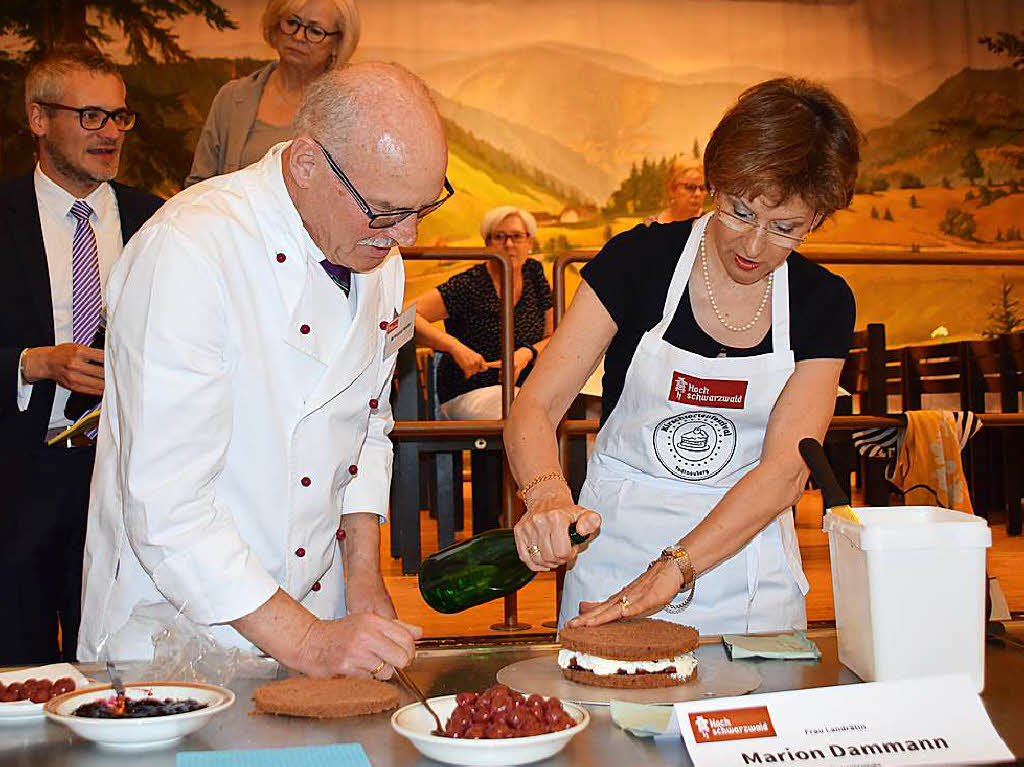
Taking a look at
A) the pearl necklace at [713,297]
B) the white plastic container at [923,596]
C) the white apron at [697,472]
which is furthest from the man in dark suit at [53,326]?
the white plastic container at [923,596]

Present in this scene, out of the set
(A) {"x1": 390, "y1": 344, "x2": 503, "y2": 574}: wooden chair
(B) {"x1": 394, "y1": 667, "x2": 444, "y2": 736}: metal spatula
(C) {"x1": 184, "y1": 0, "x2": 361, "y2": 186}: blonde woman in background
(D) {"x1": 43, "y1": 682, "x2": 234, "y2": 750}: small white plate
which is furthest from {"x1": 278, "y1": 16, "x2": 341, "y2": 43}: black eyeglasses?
(D) {"x1": 43, "y1": 682, "x2": 234, "y2": 750}: small white plate

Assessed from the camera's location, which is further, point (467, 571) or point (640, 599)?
point (467, 571)

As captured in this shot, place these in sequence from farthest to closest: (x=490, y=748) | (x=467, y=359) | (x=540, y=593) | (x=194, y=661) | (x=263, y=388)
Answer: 1. (x=540, y=593)
2. (x=467, y=359)
3. (x=263, y=388)
4. (x=194, y=661)
5. (x=490, y=748)

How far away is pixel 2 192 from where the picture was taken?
111 inches

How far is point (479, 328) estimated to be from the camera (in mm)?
4883

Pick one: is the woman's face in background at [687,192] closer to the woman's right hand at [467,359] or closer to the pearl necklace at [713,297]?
the woman's right hand at [467,359]

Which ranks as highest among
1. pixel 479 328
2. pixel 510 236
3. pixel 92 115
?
pixel 510 236

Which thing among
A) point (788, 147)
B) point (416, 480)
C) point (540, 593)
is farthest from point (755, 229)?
point (540, 593)

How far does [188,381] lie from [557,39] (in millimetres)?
8911

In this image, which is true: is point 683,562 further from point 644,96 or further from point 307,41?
point 644,96

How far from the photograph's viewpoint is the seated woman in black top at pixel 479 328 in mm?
4547

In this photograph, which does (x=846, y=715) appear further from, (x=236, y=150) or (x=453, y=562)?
(x=236, y=150)

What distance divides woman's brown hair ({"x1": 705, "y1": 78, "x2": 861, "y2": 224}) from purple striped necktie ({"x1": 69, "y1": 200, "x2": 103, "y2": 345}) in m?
Answer: 1.47

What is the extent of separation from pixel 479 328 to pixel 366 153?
10.7 ft
